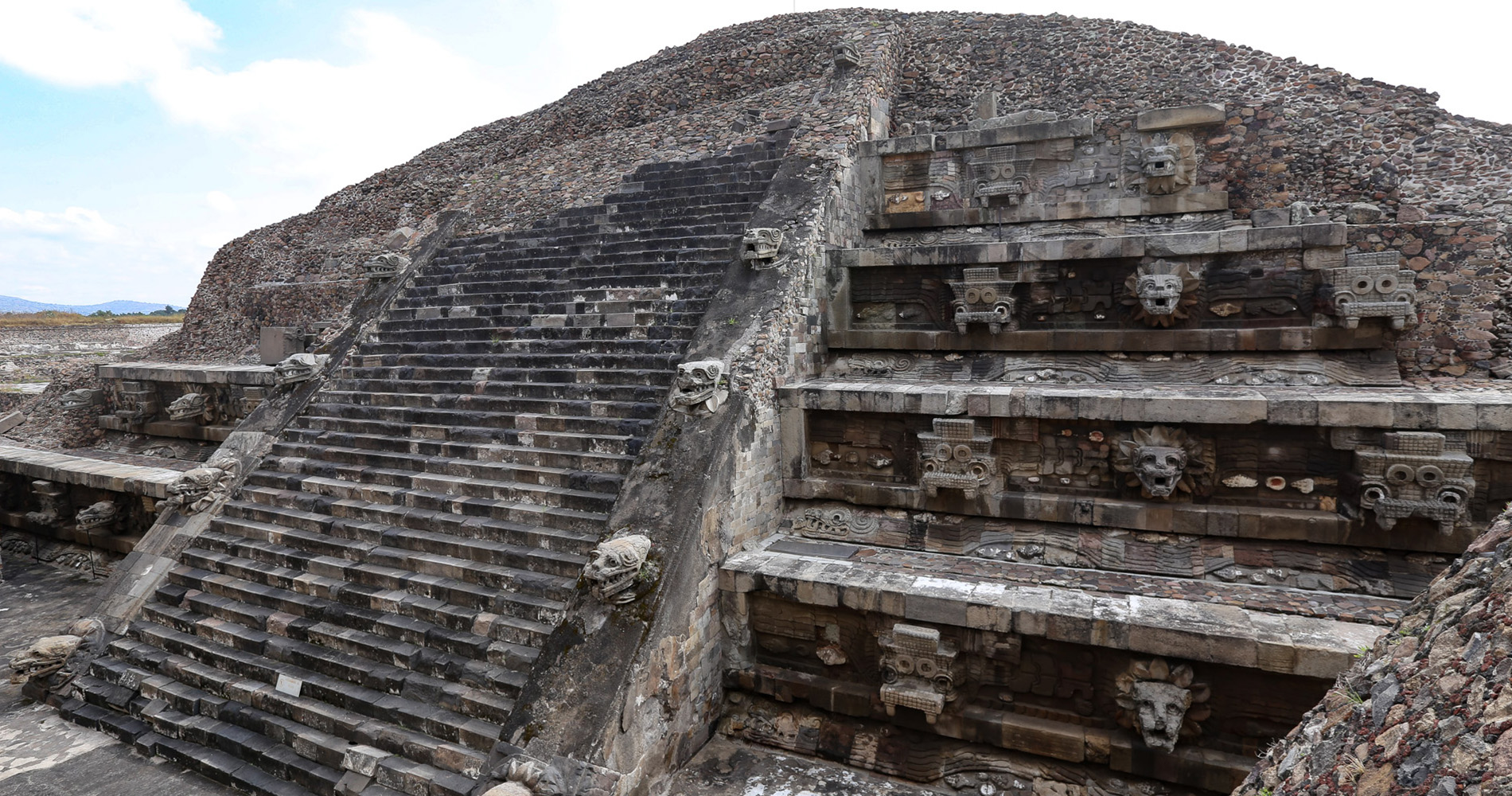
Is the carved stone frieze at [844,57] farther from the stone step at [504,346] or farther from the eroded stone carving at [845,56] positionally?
the stone step at [504,346]

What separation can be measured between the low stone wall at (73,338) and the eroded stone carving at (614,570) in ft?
84.2

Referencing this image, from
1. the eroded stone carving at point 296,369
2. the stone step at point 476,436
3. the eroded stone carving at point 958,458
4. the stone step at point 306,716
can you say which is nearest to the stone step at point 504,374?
the eroded stone carving at point 296,369

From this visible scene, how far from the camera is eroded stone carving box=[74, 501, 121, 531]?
1073 cm

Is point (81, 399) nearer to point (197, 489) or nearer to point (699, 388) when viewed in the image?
point (197, 489)

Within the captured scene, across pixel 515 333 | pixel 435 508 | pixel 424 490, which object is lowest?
pixel 435 508

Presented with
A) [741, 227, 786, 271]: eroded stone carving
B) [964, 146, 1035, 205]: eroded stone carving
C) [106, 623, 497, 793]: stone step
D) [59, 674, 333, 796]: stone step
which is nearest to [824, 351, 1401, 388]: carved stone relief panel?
[741, 227, 786, 271]: eroded stone carving

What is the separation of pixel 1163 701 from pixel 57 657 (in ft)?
35.4

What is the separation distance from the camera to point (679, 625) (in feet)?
20.0

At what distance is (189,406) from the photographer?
12.2 meters

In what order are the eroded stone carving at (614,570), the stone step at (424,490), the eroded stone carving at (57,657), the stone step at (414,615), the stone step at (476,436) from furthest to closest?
the stone step at (476,436)
the eroded stone carving at (57,657)
the stone step at (424,490)
the stone step at (414,615)
the eroded stone carving at (614,570)

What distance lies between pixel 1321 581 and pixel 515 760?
6.98m

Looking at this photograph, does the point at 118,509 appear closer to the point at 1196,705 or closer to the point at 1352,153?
the point at 1196,705

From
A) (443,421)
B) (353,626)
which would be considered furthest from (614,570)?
(443,421)

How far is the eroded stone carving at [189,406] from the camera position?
12.2m
